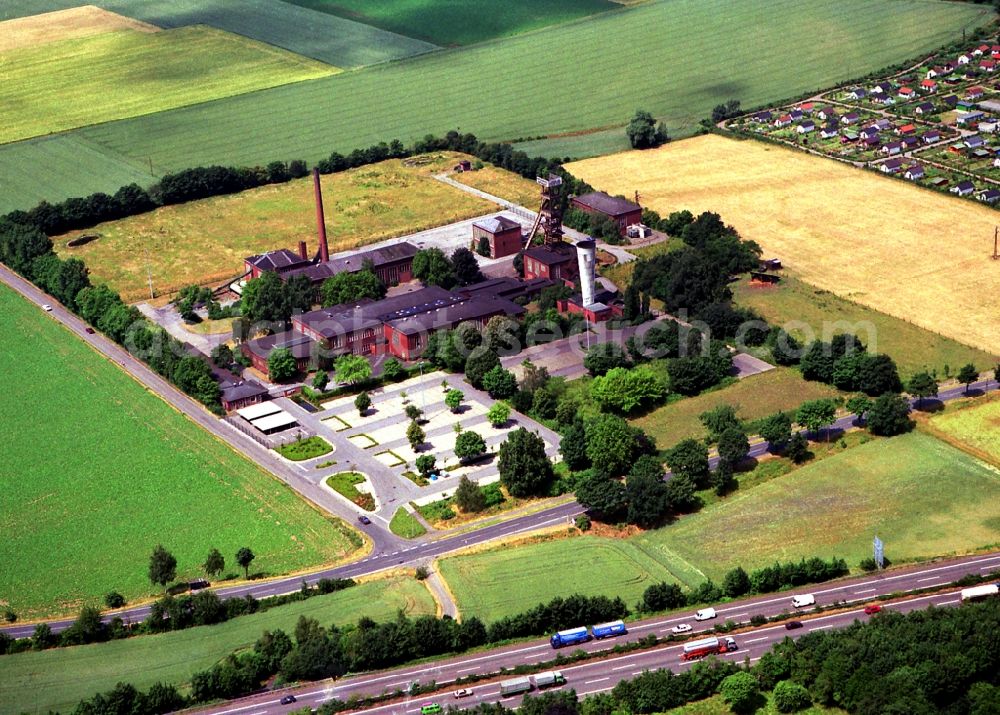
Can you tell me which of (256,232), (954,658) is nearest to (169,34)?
(256,232)

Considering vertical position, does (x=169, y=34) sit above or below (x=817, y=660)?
above

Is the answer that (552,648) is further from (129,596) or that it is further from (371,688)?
(129,596)

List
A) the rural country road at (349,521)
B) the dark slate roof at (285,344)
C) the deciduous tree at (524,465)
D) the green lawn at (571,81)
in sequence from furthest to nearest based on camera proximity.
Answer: the green lawn at (571,81), the dark slate roof at (285,344), the deciduous tree at (524,465), the rural country road at (349,521)

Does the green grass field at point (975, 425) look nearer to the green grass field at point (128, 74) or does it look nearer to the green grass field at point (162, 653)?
the green grass field at point (162, 653)

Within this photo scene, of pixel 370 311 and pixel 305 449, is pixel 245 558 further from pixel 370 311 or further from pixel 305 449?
pixel 370 311

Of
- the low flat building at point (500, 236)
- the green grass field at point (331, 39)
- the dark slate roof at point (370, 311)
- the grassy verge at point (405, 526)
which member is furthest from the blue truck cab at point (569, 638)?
the green grass field at point (331, 39)

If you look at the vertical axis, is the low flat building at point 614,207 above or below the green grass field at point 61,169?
below

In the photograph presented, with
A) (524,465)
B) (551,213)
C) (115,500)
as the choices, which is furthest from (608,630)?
(551,213)
